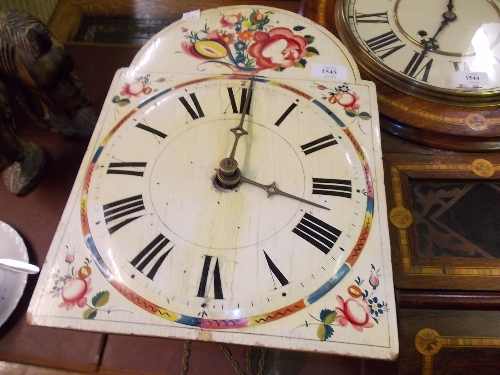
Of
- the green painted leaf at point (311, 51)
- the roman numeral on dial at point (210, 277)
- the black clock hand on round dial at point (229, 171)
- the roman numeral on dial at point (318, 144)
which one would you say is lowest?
the roman numeral on dial at point (210, 277)

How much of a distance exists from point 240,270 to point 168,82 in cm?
48

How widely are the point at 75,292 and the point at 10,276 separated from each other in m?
0.40

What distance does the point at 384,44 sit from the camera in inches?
46.3

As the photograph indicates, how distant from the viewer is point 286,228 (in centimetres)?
76

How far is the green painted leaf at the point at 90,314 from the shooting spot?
2.25 ft

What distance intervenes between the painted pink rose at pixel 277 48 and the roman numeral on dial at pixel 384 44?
0.25m

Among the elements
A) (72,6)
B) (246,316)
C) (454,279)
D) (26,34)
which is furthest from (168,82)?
(72,6)

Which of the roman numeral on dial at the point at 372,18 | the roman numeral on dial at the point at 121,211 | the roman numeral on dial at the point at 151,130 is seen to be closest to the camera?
the roman numeral on dial at the point at 121,211

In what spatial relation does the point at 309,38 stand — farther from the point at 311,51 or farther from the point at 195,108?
the point at 195,108

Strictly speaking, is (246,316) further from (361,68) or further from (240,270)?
(361,68)

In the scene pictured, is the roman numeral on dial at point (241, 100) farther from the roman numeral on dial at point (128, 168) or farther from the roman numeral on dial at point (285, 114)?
the roman numeral on dial at point (128, 168)

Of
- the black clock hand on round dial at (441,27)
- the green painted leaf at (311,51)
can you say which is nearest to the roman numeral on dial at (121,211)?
the green painted leaf at (311,51)

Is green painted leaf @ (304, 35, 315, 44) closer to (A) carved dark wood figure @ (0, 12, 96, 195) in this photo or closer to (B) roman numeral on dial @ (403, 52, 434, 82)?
(B) roman numeral on dial @ (403, 52, 434, 82)

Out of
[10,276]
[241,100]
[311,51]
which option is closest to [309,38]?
[311,51]
